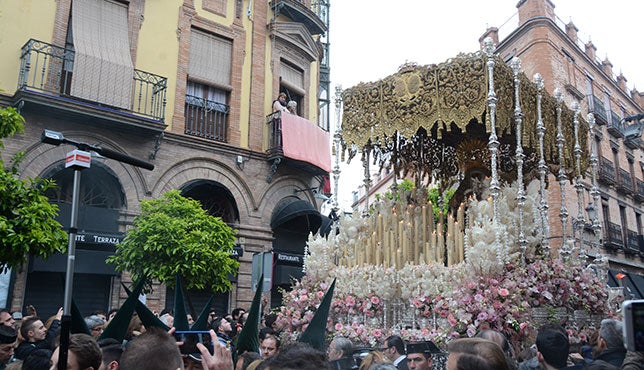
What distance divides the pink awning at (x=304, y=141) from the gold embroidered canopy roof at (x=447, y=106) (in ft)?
23.0

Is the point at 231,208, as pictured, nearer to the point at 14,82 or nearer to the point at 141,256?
the point at 141,256

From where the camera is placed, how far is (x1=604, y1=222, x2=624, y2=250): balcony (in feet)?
78.9

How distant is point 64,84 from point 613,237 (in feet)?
76.2

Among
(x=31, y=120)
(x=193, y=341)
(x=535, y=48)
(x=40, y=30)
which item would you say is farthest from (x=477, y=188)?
(x=535, y=48)

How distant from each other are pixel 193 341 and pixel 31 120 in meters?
12.1

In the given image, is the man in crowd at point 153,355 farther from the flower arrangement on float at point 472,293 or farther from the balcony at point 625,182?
the balcony at point 625,182

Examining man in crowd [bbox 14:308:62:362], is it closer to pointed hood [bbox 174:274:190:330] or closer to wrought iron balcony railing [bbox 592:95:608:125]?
pointed hood [bbox 174:274:190:330]

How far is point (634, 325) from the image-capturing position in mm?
1593

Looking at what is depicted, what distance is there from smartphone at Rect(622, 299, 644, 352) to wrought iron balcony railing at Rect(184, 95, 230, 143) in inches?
596

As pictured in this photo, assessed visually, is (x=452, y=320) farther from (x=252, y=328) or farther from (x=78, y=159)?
(x=78, y=159)

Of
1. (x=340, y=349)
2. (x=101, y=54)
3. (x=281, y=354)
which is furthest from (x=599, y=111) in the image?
(x=281, y=354)

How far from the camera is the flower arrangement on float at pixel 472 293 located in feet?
22.1

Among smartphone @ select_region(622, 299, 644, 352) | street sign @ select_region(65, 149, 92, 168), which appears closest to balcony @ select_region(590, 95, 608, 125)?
street sign @ select_region(65, 149, 92, 168)

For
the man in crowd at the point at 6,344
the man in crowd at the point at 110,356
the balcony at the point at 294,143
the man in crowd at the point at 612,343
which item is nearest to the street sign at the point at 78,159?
the man in crowd at the point at 110,356
